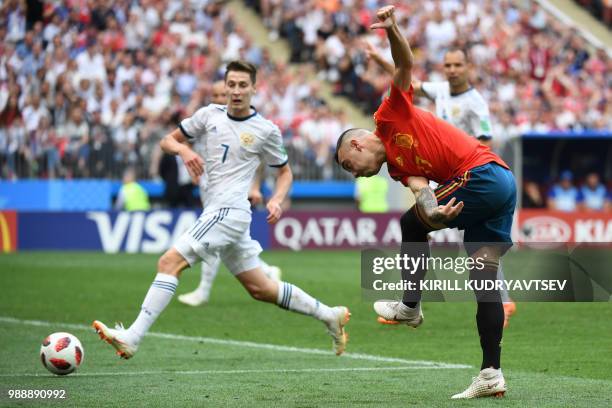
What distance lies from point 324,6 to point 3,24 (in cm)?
850

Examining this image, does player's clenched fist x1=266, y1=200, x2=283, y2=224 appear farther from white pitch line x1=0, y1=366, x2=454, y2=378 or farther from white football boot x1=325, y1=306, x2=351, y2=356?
white pitch line x1=0, y1=366, x2=454, y2=378

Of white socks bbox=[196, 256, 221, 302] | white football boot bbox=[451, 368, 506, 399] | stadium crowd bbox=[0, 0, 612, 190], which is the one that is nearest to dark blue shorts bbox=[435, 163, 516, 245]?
white football boot bbox=[451, 368, 506, 399]

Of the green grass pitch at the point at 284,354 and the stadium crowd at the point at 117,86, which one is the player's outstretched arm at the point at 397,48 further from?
the stadium crowd at the point at 117,86

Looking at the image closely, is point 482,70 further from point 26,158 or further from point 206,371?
point 206,371

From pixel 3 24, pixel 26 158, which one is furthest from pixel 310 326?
pixel 3 24

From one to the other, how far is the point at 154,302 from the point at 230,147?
1.45 m

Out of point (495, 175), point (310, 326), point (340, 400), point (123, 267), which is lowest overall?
point (123, 267)

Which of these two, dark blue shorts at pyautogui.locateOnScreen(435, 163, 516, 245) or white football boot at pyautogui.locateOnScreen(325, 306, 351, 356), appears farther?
white football boot at pyautogui.locateOnScreen(325, 306, 351, 356)

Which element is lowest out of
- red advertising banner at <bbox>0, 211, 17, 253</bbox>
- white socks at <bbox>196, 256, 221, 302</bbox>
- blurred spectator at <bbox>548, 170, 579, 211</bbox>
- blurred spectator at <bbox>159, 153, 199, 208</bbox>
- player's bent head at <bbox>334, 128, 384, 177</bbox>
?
red advertising banner at <bbox>0, 211, 17, 253</bbox>

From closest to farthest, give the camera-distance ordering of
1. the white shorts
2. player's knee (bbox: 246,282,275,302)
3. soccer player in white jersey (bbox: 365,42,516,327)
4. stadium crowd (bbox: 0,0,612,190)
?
the white shorts
player's knee (bbox: 246,282,275,302)
soccer player in white jersey (bbox: 365,42,516,327)
stadium crowd (bbox: 0,0,612,190)

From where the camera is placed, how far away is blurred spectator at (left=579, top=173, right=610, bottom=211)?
2730cm

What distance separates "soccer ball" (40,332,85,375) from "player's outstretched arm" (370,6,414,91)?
312 cm

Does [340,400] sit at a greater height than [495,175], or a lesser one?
lesser

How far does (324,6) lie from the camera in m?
30.5
